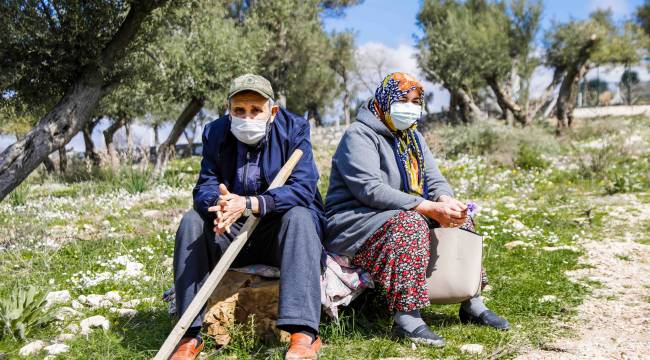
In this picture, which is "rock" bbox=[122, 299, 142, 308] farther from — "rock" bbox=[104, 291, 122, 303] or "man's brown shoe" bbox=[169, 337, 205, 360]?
"man's brown shoe" bbox=[169, 337, 205, 360]

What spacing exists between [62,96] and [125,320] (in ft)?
17.0

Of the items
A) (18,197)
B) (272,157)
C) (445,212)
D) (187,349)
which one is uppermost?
(272,157)

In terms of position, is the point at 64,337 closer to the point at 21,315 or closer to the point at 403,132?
the point at 21,315

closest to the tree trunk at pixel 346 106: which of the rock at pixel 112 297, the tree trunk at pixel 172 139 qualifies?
the tree trunk at pixel 172 139

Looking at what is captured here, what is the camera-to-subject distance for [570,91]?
20.5 metres

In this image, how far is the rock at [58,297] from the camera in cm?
437

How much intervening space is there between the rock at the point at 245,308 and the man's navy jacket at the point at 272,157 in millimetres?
518

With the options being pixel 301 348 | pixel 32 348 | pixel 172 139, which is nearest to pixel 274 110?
pixel 301 348

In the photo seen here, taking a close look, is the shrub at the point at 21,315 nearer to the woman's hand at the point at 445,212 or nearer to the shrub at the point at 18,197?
the woman's hand at the point at 445,212

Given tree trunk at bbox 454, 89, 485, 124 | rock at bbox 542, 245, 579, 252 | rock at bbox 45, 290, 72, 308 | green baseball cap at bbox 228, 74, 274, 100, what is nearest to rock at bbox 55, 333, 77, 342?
rock at bbox 45, 290, 72, 308

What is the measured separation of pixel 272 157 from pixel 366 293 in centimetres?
115

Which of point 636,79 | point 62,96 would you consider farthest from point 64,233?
point 636,79

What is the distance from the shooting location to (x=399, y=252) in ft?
11.0

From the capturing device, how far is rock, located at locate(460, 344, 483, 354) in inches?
126
